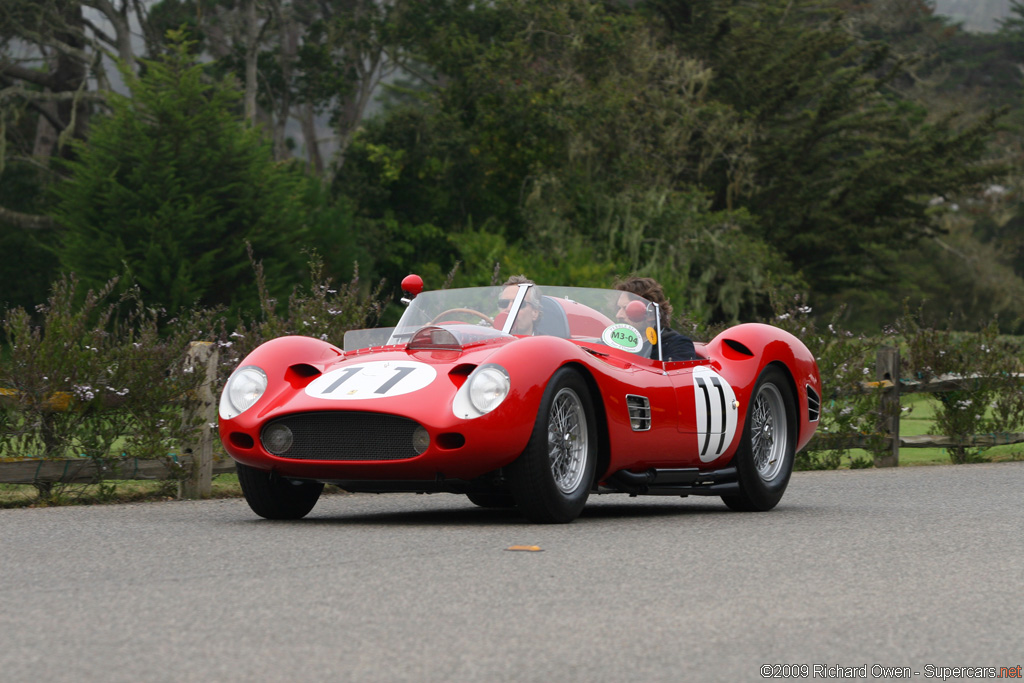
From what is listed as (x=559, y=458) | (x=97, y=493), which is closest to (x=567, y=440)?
(x=559, y=458)

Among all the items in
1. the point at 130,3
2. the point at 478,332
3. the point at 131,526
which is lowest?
the point at 131,526

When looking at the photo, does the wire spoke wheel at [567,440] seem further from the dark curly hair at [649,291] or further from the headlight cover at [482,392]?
the dark curly hair at [649,291]

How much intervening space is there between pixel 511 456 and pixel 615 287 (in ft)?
8.89

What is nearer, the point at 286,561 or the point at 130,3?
the point at 286,561

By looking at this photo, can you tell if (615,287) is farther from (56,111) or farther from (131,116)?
(56,111)

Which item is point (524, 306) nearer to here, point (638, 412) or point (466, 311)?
point (466, 311)

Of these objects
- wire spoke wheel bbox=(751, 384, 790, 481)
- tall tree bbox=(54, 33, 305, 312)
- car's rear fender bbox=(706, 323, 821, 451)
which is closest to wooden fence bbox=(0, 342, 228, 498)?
car's rear fender bbox=(706, 323, 821, 451)

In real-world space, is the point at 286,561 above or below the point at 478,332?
below

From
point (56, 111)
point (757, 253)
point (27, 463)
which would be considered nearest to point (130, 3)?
point (56, 111)

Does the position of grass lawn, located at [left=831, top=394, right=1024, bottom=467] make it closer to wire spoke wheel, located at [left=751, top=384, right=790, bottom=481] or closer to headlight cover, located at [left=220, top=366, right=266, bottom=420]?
wire spoke wheel, located at [left=751, top=384, right=790, bottom=481]

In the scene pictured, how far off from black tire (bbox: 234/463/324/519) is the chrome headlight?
50.7 inches

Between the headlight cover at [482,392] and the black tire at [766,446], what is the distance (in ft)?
8.02

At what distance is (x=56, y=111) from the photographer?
4775 centimetres

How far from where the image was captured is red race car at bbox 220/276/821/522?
7602mm
